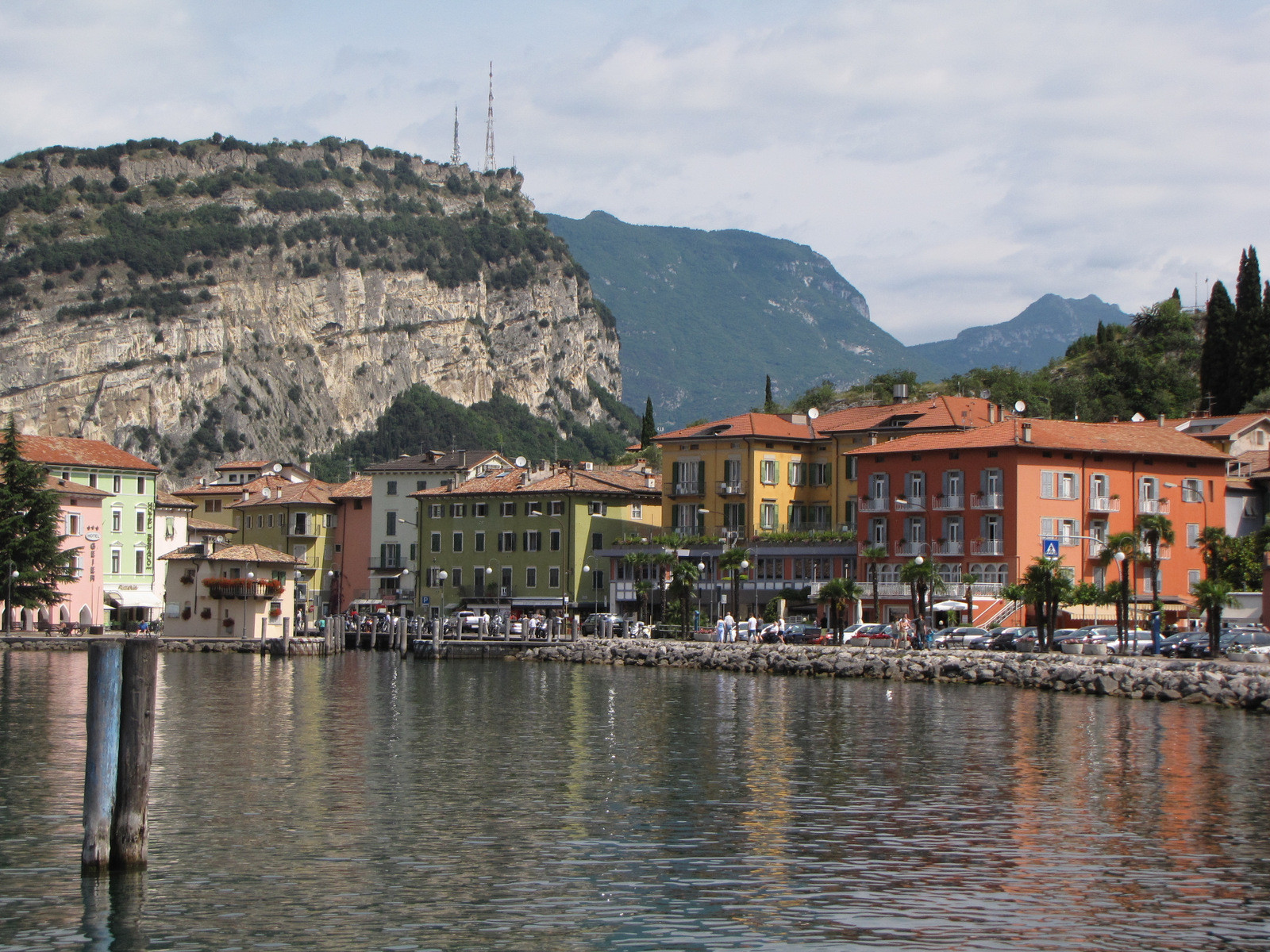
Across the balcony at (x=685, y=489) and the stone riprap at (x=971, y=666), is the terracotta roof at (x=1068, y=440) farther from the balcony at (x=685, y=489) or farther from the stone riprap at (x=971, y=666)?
the stone riprap at (x=971, y=666)

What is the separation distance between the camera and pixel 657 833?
2506 cm

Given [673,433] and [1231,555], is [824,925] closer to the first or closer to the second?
[1231,555]

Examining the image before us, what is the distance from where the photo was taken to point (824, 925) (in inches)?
743

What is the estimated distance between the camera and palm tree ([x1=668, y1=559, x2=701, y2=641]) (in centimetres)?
8719

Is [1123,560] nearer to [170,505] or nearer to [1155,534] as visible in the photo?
[1155,534]

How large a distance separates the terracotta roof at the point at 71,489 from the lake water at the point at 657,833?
58107mm

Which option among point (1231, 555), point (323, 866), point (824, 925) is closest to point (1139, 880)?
point (824, 925)

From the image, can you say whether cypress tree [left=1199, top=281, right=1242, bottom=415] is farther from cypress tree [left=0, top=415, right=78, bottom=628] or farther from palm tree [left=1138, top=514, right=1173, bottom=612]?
cypress tree [left=0, top=415, right=78, bottom=628]

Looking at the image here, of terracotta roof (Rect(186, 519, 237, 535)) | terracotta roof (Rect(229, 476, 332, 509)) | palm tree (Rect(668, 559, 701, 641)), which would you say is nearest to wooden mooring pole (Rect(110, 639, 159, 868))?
palm tree (Rect(668, 559, 701, 641))

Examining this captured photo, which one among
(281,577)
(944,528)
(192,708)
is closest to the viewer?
(192,708)

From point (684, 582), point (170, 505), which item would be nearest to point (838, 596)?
point (684, 582)

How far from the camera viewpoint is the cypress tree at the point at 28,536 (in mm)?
90625

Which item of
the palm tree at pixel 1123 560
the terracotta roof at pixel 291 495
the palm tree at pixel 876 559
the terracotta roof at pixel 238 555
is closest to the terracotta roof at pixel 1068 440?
the palm tree at pixel 876 559

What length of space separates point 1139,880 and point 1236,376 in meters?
101
